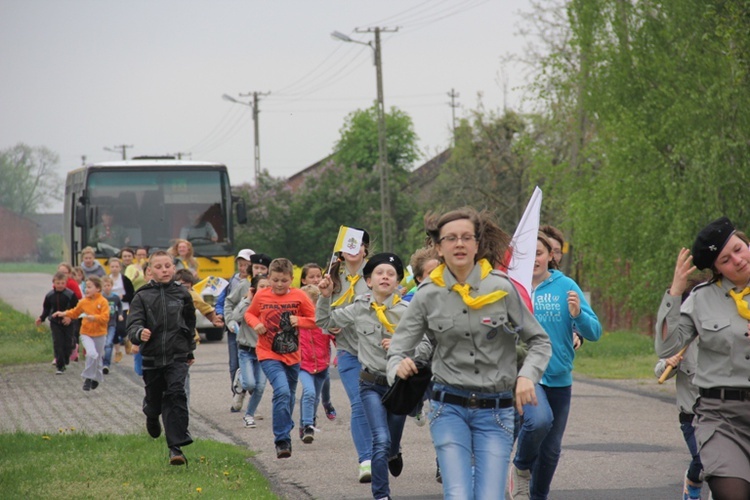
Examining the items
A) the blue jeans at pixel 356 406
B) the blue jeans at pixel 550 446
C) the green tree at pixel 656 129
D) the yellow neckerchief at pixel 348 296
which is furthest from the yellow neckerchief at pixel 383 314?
the green tree at pixel 656 129

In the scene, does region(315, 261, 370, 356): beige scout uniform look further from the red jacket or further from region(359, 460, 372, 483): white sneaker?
the red jacket

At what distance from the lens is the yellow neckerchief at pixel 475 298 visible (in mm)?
5449

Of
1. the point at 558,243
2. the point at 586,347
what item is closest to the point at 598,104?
the point at 586,347

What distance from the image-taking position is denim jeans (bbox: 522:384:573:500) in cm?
723

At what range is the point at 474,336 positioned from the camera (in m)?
5.49

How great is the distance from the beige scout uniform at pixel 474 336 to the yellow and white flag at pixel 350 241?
12.0 feet

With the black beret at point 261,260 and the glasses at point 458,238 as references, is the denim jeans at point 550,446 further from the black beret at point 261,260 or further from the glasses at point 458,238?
the black beret at point 261,260

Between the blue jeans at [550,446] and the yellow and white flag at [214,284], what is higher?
the yellow and white flag at [214,284]

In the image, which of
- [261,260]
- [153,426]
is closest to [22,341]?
→ [261,260]

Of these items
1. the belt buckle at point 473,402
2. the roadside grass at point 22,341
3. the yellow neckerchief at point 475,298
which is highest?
the yellow neckerchief at point 475,298

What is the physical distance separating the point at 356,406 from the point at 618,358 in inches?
564

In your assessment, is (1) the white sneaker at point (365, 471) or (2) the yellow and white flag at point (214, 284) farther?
(2) the yellow and white flag at point (214, 284)

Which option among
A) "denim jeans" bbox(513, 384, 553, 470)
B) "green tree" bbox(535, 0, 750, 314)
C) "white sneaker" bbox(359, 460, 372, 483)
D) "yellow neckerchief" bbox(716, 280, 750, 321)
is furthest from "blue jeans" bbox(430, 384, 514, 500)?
"green tree" bbox(535, 0, 750, 314)

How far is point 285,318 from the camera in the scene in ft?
34.3
